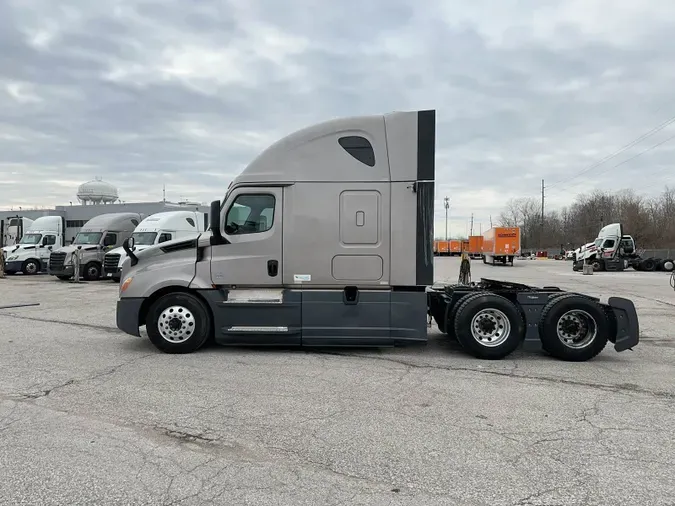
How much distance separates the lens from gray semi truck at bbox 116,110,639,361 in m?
7.43

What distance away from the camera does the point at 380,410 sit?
202 inches

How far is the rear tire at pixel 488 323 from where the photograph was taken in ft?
24.3

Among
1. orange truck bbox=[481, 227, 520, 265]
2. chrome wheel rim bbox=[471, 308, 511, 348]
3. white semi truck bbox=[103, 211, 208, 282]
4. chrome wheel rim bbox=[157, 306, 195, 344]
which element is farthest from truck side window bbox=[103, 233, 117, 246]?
orange truck bbox=[481, 227, 520, 265]

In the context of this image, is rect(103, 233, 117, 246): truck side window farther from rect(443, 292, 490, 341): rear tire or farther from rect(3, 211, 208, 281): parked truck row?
rect(443, 292, 490, 341): rear tire

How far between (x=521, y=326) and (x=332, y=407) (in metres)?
3.61

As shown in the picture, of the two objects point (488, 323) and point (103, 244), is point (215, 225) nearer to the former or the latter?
point (488, 323)

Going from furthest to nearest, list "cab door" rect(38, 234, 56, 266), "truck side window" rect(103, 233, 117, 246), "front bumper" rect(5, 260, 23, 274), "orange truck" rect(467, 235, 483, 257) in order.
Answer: "orange truck" rect(467, 235, 483, 257), "cab door" rect(38, 234, 56, 266), "front bumper" rect(5, 260, 23, 274), "truck side window" rect(103, 233, 117, 246)

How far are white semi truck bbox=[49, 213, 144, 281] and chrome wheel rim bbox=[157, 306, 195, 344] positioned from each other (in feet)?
62.0

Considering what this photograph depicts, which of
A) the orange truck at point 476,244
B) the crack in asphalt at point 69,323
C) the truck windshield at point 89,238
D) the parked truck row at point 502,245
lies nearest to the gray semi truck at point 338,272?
the crack in asphalt at point 69,323

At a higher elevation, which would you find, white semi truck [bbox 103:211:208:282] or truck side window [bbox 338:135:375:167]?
truck side window [bbox 338:135:375:167]

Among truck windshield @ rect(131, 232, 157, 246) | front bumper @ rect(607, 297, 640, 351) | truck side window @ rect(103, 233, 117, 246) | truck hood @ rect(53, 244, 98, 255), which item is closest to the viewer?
front bumper @ rect(607, 297, 640, 351)

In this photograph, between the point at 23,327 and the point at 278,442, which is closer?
the point at 278,442

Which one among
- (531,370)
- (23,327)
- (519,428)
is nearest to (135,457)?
(519,428)

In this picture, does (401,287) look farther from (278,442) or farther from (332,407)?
(278,442)
